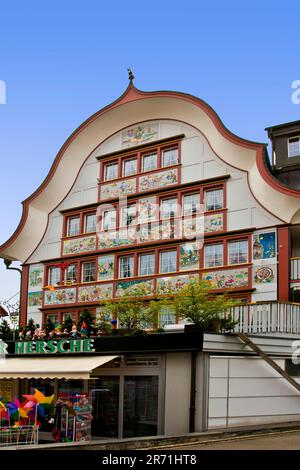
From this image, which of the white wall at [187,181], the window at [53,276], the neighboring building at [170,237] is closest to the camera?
the neighboring building at [170,237]

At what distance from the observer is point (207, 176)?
29.0 metres

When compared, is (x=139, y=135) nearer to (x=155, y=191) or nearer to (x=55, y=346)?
(x=155, y=191)

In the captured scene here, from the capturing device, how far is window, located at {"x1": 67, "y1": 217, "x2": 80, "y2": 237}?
110ft

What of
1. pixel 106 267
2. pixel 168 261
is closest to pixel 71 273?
pixel 106 267

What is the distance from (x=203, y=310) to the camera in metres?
20.9

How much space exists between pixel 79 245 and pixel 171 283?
5.82 meters

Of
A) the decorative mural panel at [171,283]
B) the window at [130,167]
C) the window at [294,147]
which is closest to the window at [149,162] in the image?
the window at [130,167]

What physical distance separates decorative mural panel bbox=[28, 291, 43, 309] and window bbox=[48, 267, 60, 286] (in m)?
0.70

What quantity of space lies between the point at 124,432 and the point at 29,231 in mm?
16672

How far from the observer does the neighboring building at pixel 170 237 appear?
1941 cm

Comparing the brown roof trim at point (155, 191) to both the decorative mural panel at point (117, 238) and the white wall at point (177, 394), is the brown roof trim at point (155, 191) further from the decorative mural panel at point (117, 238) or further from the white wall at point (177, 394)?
the white wall at point (177, 394)

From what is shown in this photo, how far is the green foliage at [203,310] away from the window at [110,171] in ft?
37.2
